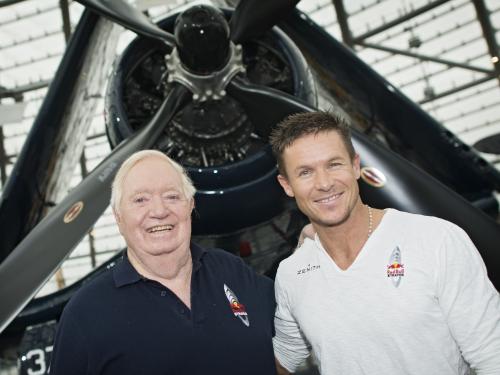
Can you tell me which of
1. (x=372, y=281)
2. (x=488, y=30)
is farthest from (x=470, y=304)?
(x=488, y=30)

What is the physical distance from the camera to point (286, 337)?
174 centimetres

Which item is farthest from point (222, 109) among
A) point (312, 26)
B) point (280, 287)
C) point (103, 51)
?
point (280, 287)

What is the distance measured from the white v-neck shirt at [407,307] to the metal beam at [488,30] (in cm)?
1823

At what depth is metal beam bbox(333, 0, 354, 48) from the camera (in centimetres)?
1856

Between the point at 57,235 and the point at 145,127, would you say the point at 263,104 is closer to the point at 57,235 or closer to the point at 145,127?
the point at 145,127

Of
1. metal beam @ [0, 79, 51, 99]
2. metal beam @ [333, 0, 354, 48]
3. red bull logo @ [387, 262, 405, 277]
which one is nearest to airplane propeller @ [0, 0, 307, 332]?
red bull logo @ [387, 262, 405, 277]

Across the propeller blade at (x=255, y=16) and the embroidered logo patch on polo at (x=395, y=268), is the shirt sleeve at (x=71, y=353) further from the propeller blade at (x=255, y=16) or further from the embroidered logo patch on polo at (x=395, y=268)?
the propeller blade at (x=255, y=16)

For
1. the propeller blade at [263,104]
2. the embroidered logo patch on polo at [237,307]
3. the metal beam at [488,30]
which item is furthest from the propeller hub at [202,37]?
the metal beam at [488,30]

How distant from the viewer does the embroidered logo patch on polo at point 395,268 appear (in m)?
1.39

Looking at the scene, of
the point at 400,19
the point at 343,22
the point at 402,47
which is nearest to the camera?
the point at 400,19

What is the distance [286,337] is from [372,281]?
1.53 ft

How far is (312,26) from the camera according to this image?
15.1 feet

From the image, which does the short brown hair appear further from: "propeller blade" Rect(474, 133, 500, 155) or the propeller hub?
"propeller blade" Rect(474, 133, 500, 155)

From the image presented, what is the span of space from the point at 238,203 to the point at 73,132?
2485 mm
